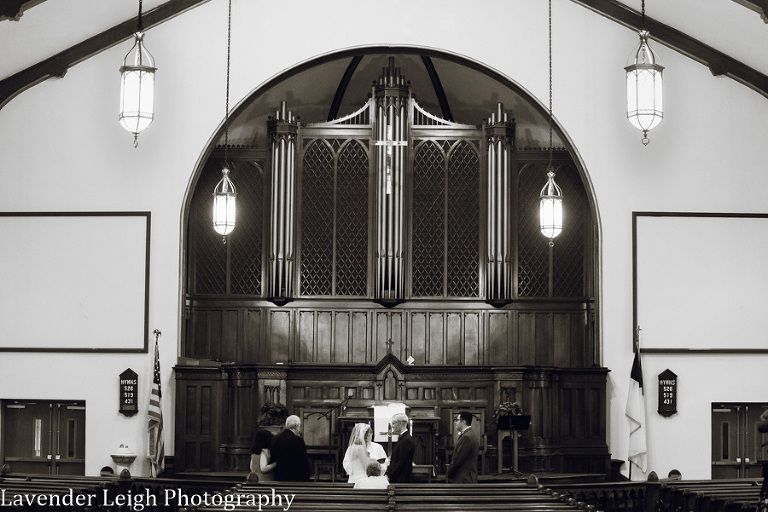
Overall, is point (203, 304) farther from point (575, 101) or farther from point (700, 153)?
point (700, 153)

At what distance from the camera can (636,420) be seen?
14.6 meters

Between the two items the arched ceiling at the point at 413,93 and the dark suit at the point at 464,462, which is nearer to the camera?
the dark suit at the point at 464,462

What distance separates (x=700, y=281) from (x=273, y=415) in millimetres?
Answer: 5901

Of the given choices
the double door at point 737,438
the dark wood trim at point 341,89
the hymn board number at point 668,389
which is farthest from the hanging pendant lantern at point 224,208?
the double door at point 737,438

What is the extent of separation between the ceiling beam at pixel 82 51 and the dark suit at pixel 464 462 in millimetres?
7493

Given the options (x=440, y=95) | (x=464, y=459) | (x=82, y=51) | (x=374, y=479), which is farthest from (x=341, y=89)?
(x=374, y=479)

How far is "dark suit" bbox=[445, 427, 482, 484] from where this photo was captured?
1102 centimetres

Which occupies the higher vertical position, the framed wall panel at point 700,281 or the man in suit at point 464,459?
the framed wall panel at point 700,281

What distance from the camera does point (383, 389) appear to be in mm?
14906

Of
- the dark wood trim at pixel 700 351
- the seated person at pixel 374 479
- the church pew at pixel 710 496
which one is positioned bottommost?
the church pew at pixel 710 496

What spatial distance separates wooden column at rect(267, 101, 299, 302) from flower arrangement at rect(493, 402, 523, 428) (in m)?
3.71

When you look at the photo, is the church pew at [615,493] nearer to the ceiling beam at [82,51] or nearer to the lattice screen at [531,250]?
the lattice screen at [531,250]

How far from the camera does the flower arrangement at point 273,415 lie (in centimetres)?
1341

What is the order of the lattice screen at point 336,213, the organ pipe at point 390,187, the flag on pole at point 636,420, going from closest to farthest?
1. the flag on pole at point 636,420
2. the organ pipe at point 390,187
3. the lattice screen at point 336,213
